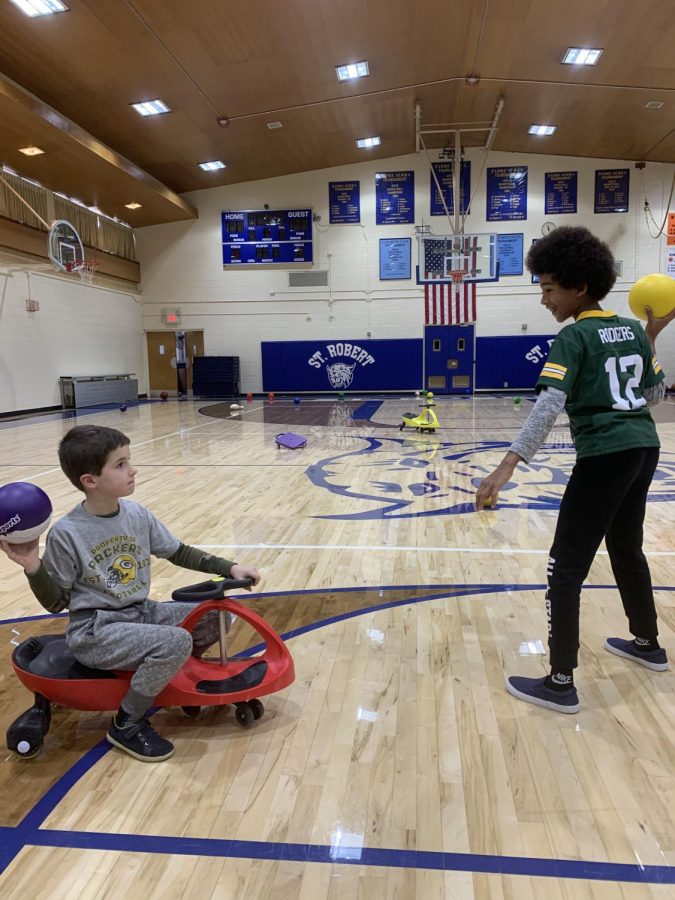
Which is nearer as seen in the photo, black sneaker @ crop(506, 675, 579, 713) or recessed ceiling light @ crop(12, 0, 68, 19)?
black sneaker @ crop(506, 675, 579, 713)

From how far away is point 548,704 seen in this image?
2238 mm

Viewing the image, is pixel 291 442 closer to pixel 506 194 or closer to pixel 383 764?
pixel 383 764

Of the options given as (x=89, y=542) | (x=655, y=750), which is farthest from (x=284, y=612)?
(x=655, y=750)

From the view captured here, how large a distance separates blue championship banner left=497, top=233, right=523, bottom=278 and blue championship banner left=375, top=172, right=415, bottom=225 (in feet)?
9.12

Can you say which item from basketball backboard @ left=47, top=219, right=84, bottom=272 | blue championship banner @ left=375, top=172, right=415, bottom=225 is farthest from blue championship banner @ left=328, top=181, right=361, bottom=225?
basketball backboard @ left=47, top=219, right=84, bottom=272

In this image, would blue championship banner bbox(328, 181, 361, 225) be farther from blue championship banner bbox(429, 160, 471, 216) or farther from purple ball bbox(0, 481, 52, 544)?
purple ball bbox(0, 481, 52, 544)

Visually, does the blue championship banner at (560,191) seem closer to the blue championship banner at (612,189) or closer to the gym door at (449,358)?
the blue championship banner at (612,189)

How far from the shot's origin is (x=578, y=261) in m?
2.07

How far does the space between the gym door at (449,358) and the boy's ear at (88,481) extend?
1834cm

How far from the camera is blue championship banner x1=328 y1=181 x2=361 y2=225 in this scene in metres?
19.3

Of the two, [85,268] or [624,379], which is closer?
[624,379]

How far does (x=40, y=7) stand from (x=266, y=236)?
10.6m

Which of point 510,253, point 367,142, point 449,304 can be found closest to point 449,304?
point 449,304

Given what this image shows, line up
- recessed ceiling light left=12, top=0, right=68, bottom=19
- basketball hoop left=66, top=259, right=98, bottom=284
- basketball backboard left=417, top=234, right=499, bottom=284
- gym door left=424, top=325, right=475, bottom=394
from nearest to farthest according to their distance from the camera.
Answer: recessed ceiling light left=12, top=0, right=68, bottom=19 → basketball hoop left=66, top=259, right=98, bottom=284 → basketball backboard left=417, top=234, right=499, bottom=284 → gym door left=424, top=325, right=475, bottom=394
